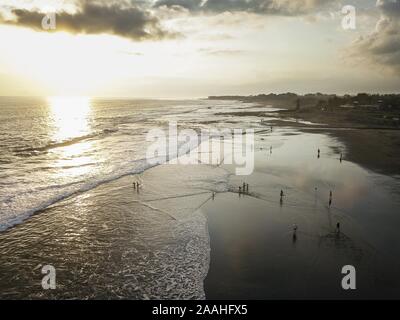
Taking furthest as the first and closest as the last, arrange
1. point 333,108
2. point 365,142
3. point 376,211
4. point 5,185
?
1. point 333,108
2. point 365,142
3. point 5,185
4. point 376,211

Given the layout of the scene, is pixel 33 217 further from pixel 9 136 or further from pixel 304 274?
pixel 9 136

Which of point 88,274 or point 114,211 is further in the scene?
point 114,211

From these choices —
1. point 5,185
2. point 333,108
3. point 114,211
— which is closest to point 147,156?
point 5,185

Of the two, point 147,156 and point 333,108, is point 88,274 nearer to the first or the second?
point 147,156

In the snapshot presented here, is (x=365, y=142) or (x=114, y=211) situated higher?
(x=365, y=142)

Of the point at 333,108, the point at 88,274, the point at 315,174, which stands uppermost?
the point at 333,108
